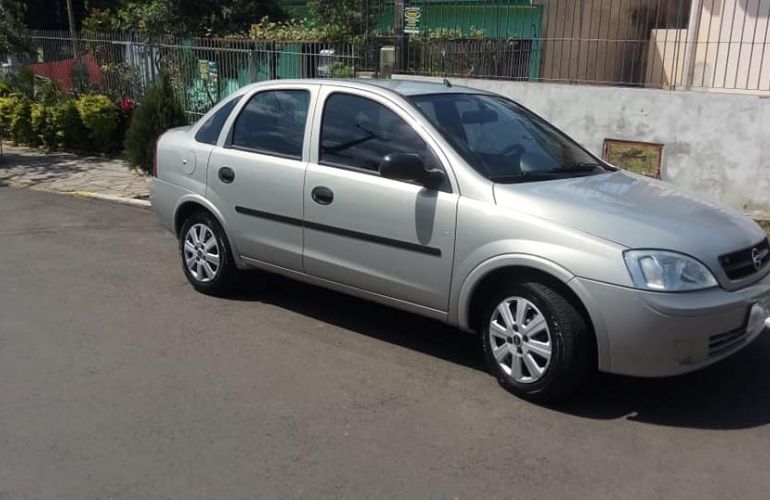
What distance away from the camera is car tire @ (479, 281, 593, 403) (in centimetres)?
403

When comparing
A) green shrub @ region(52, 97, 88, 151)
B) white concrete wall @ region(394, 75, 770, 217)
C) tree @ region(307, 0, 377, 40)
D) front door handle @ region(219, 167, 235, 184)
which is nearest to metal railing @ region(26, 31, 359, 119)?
tree @ region(307, 0, 377, 40)

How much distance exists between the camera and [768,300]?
14.0ft

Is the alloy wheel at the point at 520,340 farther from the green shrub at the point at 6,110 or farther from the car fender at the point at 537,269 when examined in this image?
the green shrub at the point at 6,110

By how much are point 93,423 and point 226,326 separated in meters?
1.56

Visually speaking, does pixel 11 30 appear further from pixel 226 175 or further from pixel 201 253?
pixel 226 175

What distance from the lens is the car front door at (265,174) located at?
528cm

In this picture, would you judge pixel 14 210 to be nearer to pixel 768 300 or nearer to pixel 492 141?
pixel 492 141

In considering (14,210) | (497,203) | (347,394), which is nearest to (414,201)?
(497,203)

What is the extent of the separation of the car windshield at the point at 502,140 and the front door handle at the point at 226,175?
153 cm

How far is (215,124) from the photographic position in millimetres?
5977

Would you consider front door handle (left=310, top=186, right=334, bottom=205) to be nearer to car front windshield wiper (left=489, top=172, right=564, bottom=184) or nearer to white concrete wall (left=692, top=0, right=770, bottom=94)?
car front windshield wiper (left=489, top=172, right=564, bottom=184)

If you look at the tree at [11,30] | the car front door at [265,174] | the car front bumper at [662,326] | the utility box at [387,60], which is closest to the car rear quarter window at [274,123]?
the car front door at [265,174]

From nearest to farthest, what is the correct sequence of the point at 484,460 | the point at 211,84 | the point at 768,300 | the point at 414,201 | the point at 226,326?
the point at 484,460
the point at 768,300
the point at 414,201
the point at 226,326
the point at 211,84

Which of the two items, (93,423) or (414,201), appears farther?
(414,201)
